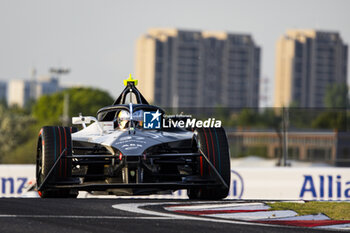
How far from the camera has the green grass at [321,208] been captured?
9629 millimetres

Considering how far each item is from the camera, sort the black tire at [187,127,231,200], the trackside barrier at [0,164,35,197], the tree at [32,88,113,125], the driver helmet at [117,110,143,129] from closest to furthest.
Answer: the black tire at [187,127,231,200], the driver helmet at [117,110,143,129], the trackside barrier at [0,164,35,197], the tree at [32,88,113,125]

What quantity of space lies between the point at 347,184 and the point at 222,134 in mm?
6362

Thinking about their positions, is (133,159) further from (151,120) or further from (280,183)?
(280,183)

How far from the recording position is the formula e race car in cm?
1069

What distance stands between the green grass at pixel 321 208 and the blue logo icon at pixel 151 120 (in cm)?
245

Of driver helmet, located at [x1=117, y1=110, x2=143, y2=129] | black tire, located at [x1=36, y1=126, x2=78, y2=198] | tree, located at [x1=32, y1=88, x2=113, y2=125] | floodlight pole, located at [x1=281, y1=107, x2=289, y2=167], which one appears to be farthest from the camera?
tree, located at [x1=32, y1=88, x2=113, y2=125]

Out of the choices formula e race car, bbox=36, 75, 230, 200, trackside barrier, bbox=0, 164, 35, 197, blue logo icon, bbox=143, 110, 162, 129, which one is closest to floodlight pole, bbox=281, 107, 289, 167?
trackside barrier, bbox=0, 164, 35, 197

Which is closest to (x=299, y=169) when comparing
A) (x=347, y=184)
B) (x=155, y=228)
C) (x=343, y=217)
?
(x=347, y=184)

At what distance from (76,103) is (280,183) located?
99056 millimetres

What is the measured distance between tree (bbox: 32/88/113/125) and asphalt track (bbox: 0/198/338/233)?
100 m

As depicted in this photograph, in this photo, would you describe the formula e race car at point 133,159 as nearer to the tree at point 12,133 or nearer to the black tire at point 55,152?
the black tire at point 55,152

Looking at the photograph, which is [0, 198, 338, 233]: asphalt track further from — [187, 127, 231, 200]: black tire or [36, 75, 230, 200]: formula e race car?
[187, 127, 231, 200]: black tire

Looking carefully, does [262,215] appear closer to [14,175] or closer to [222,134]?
[222,134]

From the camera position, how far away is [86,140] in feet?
38.4
